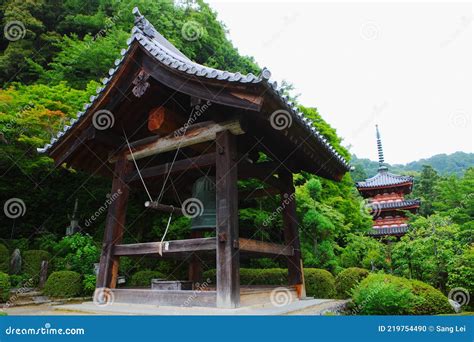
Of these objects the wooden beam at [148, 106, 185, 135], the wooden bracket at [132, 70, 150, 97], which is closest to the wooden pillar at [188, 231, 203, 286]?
the wooden beam at [148, 106, 185, 135]

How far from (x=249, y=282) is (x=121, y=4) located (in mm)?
17378

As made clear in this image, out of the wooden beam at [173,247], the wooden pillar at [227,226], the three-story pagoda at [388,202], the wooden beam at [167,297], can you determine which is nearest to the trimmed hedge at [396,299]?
the wooden pillar at [227,226]

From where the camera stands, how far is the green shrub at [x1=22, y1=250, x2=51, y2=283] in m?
12.4

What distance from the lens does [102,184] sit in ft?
47.8

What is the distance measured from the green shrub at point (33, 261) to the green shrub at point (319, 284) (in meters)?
9.59

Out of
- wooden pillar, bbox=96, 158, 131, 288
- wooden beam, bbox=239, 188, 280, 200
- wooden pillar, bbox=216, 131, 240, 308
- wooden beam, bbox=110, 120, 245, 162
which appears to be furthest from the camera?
wooden beam, bbox=239, 188, 280, 200

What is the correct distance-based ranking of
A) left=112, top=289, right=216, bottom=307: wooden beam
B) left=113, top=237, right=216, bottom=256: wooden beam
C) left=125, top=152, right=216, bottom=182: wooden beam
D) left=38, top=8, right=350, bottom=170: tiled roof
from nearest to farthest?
left=38, top=8, right=350, bottom=170: tiled roof < left=112, top=289, right=216, bottom=307: wooden beam < left=113, top=237, right=216, bottom=256: wooden beam < left=125, top=152, right=216, bottom=182: wooden beam

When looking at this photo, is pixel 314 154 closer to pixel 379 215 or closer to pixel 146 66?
pixel 146 66

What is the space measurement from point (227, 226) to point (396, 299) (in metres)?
2.87

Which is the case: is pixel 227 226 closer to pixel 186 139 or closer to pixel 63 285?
pixel 186 139

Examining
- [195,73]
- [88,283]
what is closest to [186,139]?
[195,73]

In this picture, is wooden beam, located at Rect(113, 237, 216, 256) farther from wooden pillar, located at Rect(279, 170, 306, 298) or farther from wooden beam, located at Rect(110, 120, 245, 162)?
wooden pillar, located at Rect(279, 170, 306, 298)

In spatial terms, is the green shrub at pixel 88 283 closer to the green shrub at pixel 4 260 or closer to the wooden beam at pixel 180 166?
the green shrub at pixel 4 260

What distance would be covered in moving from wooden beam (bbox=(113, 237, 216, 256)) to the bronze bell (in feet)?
2.60
